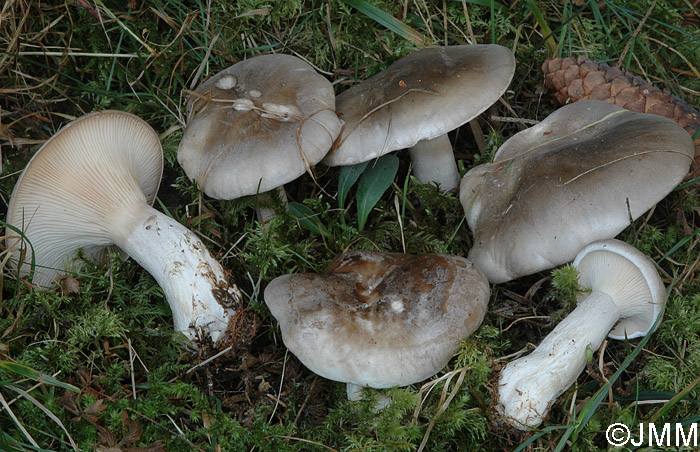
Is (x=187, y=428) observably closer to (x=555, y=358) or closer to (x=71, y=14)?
(x=555, y=358)

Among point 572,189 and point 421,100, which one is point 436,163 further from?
point 572,189

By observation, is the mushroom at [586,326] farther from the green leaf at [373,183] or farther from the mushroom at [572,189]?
the green leaf at [373,183]

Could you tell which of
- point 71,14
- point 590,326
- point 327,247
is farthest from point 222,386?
point 71,14

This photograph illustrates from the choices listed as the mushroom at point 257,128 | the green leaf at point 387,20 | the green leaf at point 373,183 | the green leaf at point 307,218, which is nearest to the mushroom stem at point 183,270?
the mushroom at point 257,128

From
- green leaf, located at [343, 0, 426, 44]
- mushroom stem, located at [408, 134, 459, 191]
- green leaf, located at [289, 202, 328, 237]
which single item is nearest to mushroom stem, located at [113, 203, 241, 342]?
green leaf, located at [289, 202, 328, 237]

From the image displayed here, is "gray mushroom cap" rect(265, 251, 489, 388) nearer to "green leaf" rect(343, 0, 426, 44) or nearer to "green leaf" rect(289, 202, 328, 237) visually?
"green leaf" rect(289, 202, 328, 237)
